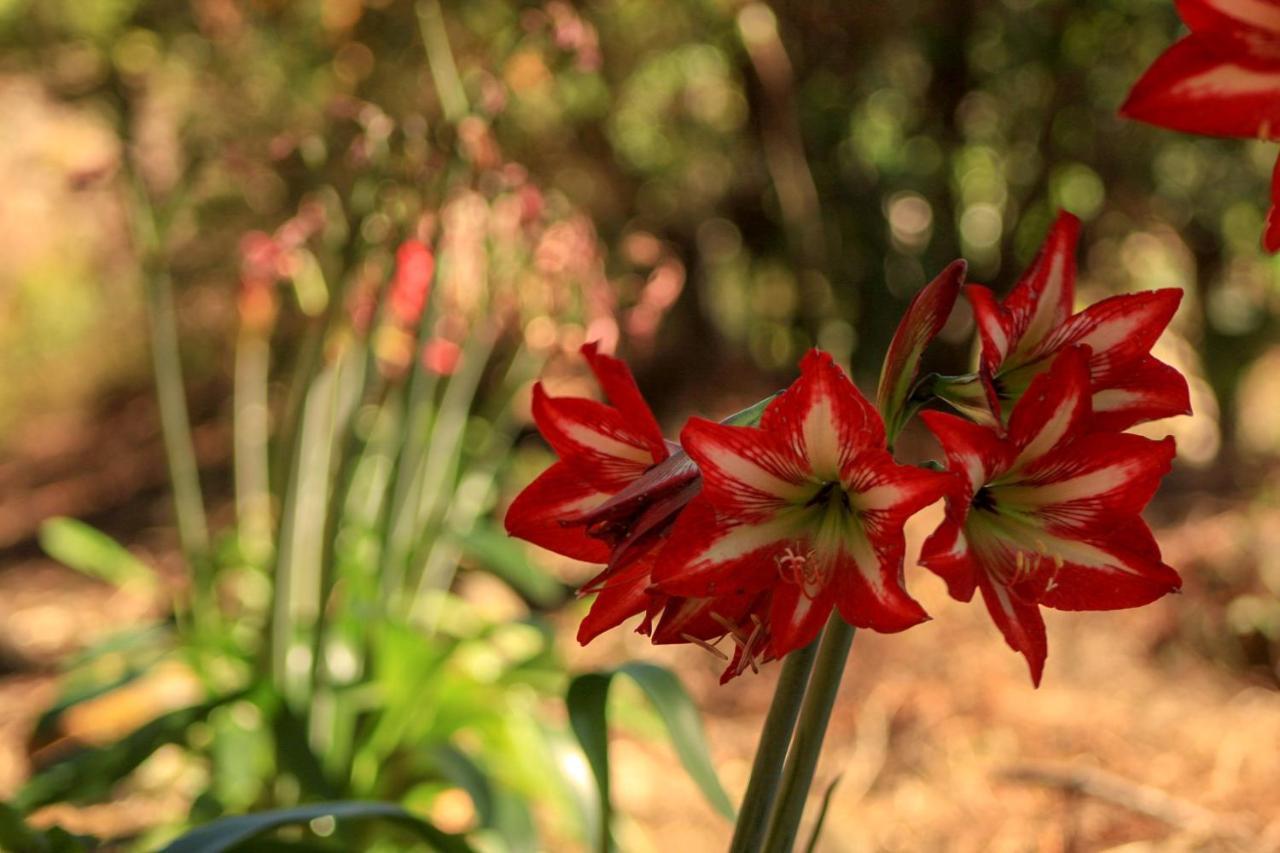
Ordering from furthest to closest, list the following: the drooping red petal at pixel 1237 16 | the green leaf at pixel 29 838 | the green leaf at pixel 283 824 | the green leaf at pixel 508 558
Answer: the green leaf at pixel 508 558 < the green leaf at pixel 29 838 < the green leaf at pixel 283 824 < the drooping red petal at pixel 1237 16

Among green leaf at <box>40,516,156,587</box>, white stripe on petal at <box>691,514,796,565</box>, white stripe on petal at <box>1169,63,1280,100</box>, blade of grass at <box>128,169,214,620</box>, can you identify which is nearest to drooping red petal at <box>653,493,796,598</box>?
white stripe on petal at <box>691,514,796,565</box>

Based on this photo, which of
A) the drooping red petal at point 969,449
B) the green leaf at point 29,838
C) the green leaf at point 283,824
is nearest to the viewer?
the drooping red petal at point 969,449

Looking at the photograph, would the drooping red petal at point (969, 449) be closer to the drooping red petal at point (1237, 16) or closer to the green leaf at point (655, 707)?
the drooping red petal at point (1237, 16)

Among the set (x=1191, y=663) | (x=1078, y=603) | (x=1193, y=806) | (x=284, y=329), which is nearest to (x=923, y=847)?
(x=1193, y=806)

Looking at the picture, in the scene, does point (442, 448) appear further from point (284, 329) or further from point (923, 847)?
point (284, 329)

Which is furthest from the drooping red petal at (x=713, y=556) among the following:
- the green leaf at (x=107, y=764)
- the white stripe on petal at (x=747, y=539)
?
the green leaf at (x=107, y=764)

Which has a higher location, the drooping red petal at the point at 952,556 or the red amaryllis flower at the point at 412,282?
the drooping red petal at the point at 952,556

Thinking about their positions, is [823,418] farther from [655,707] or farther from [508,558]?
[508,558]

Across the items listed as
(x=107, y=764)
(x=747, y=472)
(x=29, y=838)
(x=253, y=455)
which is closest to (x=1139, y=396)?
(x=747, y=472)
